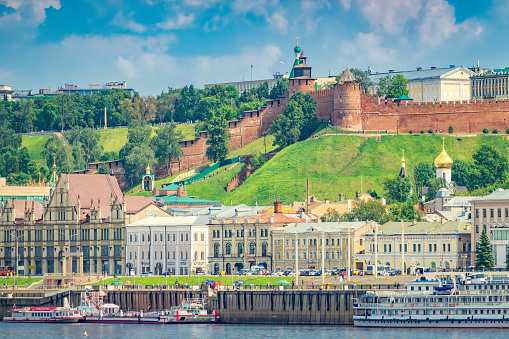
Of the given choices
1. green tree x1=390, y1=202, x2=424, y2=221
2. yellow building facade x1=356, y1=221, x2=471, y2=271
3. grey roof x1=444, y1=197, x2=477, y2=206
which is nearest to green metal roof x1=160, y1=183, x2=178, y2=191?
green tree x1=390, y1=202, x2=424, y2=221

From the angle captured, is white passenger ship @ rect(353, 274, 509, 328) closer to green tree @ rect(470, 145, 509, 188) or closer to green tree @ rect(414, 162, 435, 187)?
green tree @ rect(414, 162, 435, 187)

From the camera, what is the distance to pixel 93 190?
159 m

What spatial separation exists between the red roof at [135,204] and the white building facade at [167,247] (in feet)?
17.6

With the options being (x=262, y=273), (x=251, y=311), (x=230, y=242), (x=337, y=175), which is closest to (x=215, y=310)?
(x=251, y=311)

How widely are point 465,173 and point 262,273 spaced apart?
205 ft

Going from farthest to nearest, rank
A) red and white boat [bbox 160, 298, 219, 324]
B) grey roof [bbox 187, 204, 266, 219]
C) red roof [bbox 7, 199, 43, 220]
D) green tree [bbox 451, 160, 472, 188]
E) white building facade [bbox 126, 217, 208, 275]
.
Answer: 1. green tree [bbox 451, 160, 472, 188]
2. red roof [bbox 7, 199, 43, 220]
3. grey roof [bbox 187, 204, 266, 219]
4. white building facade [bbox 126, 217, 208, 275]
5. red and white boat [bbox 160, 298, 219, 324]

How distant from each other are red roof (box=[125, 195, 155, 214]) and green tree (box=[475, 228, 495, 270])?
4401 cm

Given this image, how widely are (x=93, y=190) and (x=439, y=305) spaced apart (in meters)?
59.4

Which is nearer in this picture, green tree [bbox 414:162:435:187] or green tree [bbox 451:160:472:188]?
green tree [bbox 414:162:435:187]

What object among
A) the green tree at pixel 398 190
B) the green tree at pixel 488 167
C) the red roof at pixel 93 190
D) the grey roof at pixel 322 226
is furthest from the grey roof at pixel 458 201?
the red roof at pixel 93 190

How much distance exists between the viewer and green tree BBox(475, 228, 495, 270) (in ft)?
415

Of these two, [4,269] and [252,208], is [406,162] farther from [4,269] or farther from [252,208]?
[4,269]

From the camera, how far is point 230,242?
476 feet

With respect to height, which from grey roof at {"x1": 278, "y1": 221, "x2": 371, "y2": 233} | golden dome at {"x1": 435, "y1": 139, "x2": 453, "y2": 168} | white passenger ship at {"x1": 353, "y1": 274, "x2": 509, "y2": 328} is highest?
golden dome at {"x1": 435, "y1": 139, "x2": 453, "y2": 168}
